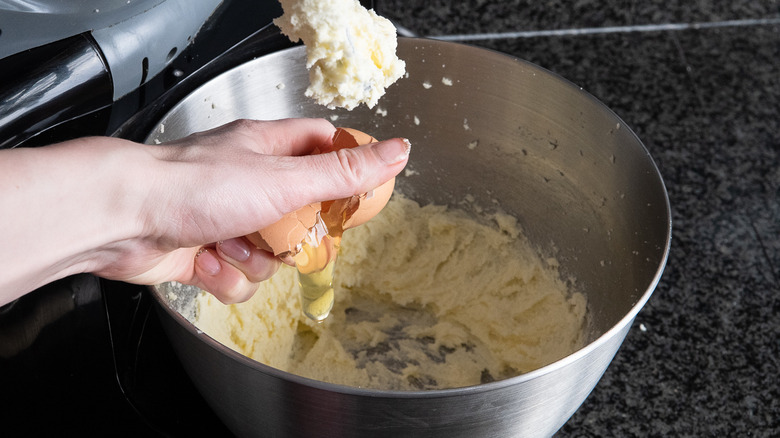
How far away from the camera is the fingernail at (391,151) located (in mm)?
782

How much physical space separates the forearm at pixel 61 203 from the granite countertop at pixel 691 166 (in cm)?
64

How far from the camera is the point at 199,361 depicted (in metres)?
0.71

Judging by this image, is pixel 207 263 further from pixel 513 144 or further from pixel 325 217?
pixel 513 144

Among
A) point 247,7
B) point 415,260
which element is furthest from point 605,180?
point 247,7

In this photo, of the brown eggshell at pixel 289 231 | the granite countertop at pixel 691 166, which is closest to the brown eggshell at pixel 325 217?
the brown eggshell at pixel 289 231

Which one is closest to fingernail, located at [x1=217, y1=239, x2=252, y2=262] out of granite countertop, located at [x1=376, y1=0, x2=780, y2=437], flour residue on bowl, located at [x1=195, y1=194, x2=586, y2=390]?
flour residue on bowl, located at [x1=195, y1=194, x2=586, y2=390]

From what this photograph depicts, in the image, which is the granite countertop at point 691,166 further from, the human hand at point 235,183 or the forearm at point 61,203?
the forearm at point 61,203

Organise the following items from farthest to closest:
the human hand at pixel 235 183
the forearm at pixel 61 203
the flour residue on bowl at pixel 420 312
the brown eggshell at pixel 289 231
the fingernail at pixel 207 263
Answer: the flour residue on bowl at pixel 420 312
the fingernail at pixel 207 263
the brown eggshell at pixel 289 231
the human hand at pixel 235 183
the forearm at pixel 61 203

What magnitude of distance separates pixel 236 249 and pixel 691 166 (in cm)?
86

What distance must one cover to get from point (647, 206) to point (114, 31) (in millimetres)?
655

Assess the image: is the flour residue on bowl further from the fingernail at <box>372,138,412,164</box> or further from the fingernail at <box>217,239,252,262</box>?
the fingernail at <box>372,138,412,164</box>

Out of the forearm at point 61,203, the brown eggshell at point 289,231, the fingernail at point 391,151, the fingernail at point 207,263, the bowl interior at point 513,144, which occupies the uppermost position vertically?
the forearm at point 61,203

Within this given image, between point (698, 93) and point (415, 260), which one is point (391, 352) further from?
point (698, 93)

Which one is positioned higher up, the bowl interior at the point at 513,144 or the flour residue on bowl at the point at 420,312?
the bowl interior at the point at 513,144
